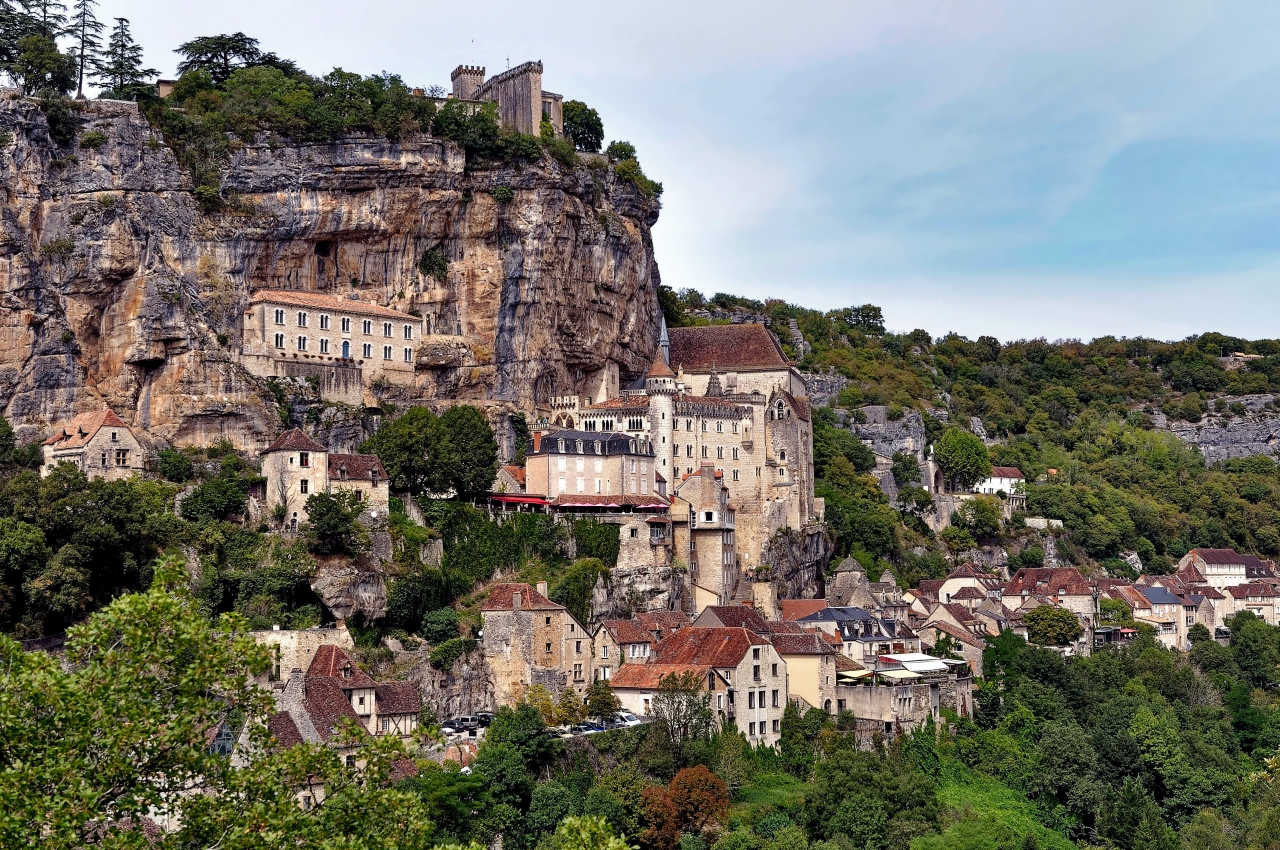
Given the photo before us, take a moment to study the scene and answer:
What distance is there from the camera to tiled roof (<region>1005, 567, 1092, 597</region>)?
8219 centimetres

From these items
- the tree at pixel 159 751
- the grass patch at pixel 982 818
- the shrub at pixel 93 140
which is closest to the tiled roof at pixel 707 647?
the grass patch at pixel 982 818

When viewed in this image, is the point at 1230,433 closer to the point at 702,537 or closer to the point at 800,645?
the point at 702,537

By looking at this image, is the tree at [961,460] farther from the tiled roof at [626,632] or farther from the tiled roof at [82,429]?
the tiled roof at [82,429]

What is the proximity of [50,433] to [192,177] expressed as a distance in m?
14.1

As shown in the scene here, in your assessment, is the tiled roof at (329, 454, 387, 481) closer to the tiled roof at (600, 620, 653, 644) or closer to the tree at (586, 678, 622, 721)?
the tiled roof at (600, 620, 653, 644)

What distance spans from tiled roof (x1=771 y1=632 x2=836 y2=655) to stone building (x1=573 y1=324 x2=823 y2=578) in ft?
39.9

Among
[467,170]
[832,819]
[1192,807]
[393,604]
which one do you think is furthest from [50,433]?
[1192,807]

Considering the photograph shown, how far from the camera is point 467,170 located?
7300 cm

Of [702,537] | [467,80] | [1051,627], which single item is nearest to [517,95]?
[467,80]

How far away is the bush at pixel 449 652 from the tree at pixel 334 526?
5.18 metres

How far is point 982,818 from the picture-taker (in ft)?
176

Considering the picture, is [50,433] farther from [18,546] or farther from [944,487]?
[944,487]

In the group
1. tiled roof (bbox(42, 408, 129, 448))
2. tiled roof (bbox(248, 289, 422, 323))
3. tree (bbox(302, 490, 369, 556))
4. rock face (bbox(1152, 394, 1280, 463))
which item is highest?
tiled roof (bbox(248, 289, 422, 323))

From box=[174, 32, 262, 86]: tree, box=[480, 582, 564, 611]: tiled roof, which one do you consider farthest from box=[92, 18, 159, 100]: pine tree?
box=[480, 582, 564, 611]: tiled roof
